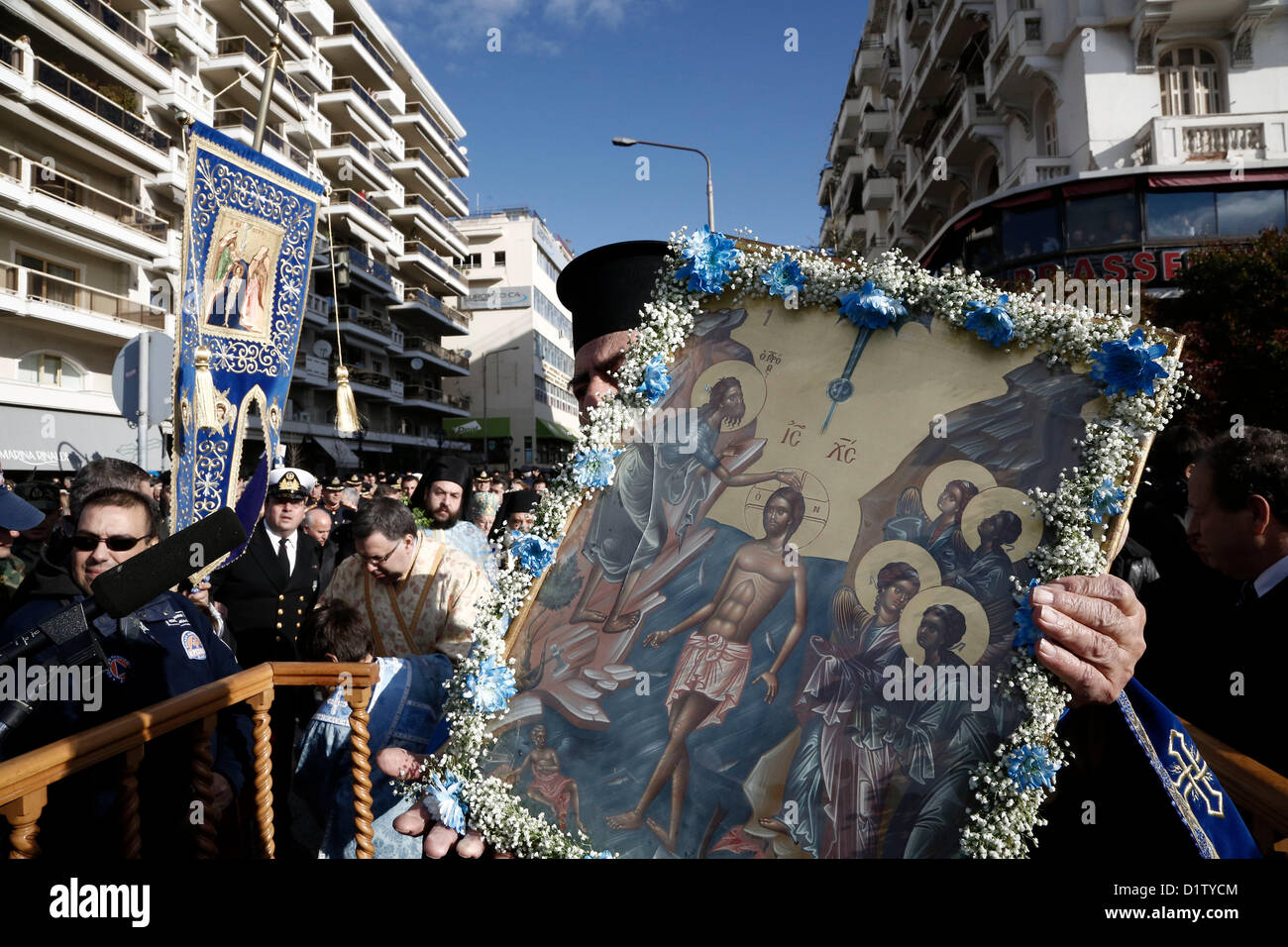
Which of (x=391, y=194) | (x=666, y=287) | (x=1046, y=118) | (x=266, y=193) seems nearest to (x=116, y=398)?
(x=266, y=193)

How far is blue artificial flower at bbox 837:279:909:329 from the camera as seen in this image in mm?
2072

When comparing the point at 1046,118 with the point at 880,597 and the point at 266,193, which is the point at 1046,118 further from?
the point at 880,597

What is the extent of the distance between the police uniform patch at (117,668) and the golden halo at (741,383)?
2010 millimetres

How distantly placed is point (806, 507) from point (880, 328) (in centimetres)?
55

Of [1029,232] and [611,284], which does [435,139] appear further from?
[611,284]

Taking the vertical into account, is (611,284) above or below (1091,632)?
above

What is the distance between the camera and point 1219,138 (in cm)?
1539

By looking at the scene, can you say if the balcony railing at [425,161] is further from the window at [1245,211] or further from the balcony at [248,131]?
the window at [1245,211]

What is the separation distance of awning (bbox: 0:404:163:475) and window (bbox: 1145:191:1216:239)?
22.4m

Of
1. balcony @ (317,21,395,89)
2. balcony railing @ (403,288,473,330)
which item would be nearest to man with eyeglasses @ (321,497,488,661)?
balcony @ (317,21,395,89)

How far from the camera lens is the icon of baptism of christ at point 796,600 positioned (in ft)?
6.22

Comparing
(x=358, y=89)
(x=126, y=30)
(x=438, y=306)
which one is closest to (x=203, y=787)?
(x=126, y=30)

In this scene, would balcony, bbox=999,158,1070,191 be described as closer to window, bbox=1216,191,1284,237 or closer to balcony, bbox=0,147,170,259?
window, bbox=1216,191,1284,237
